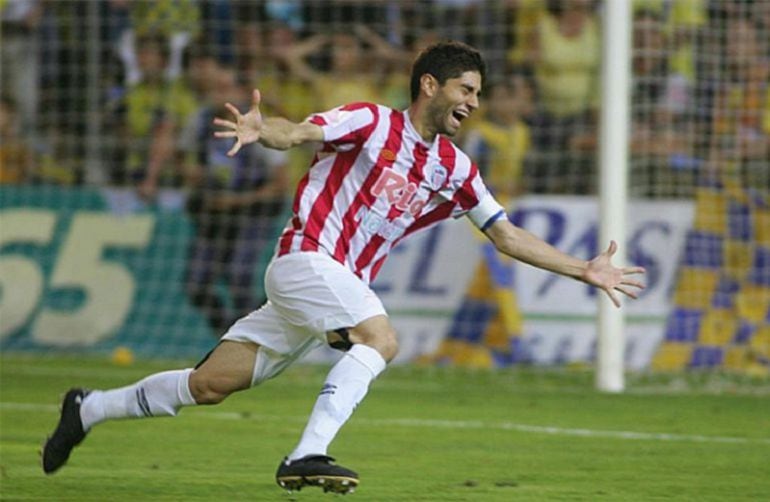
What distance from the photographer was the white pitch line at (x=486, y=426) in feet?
30.6

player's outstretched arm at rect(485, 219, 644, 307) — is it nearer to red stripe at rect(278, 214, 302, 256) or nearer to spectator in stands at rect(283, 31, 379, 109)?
red stripe at rect(278, 214, 302, 256)

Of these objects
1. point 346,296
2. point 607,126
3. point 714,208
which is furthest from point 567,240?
point 346,296

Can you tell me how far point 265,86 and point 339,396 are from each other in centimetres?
943

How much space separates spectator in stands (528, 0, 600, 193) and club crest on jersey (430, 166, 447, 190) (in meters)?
7.76

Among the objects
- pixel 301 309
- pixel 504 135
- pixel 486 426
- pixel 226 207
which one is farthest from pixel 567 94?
pixel 301 309

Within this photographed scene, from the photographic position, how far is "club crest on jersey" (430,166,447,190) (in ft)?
22.6

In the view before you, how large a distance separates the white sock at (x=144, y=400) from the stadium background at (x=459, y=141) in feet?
23.2

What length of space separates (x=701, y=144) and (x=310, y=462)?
868 centimetres

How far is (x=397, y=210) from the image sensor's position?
682 centimetres

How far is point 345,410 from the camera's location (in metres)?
6.20

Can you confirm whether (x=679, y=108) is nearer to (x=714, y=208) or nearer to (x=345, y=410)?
(x=714, y=208)

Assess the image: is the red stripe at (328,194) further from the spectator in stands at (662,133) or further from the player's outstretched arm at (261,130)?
the spectator in stands at (662,133)

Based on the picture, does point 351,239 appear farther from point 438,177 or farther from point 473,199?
point 473,199

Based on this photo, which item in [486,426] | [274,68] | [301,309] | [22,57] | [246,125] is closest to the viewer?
[246,125]
